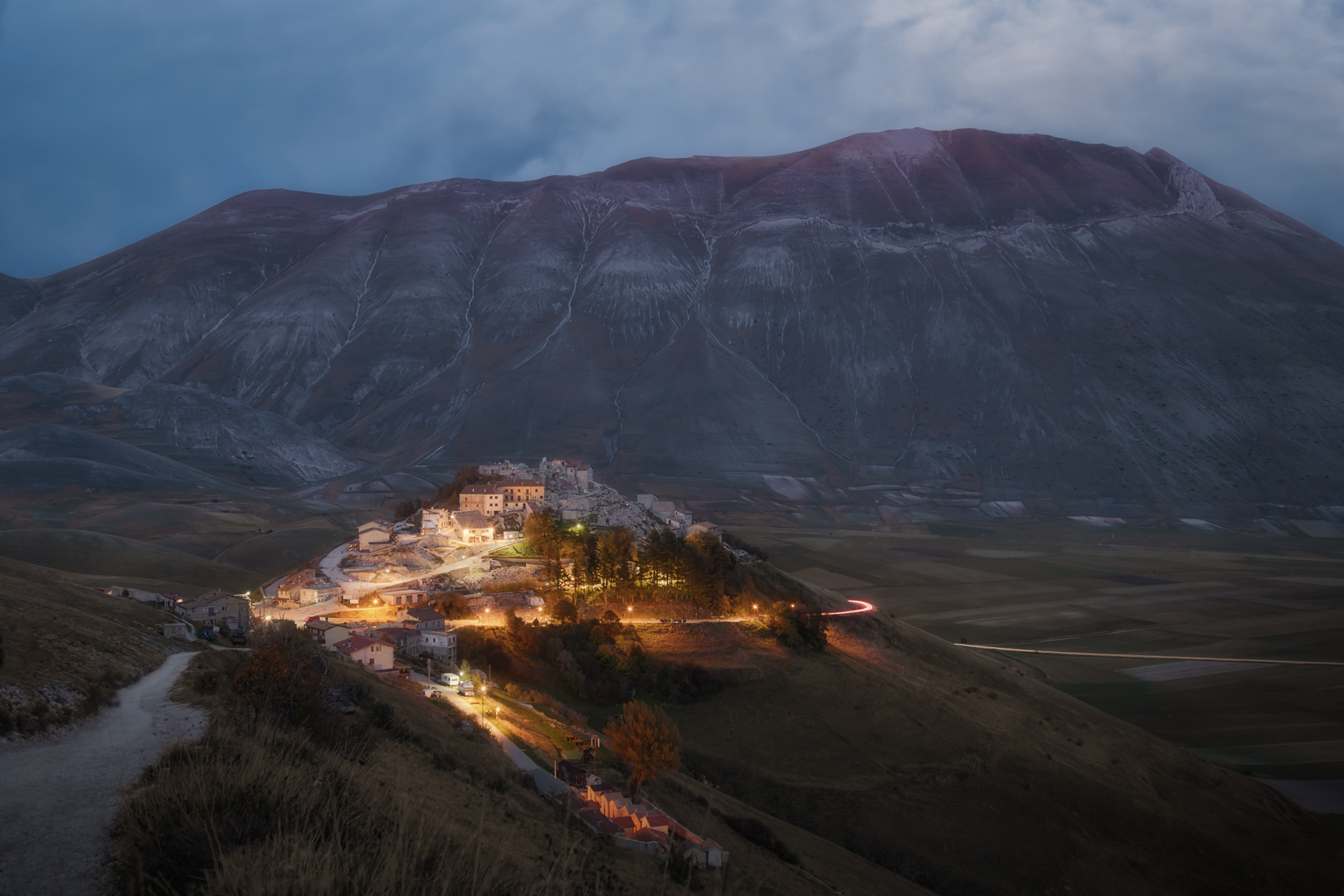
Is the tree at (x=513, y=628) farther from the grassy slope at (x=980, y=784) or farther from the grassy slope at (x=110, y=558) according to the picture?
the grassy slope at (x=110, y=558)

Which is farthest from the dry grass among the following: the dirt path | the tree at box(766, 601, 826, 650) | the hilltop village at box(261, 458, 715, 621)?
the hilltop village at box(261, 458, 715, 621)

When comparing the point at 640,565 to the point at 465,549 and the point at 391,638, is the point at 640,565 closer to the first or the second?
the point at 465,549

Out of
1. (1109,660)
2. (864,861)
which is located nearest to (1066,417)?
(1109,660)

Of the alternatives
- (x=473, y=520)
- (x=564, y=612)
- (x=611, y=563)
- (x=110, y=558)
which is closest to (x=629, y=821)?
(x=564, y=612)

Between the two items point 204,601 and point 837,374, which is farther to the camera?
point 837,374

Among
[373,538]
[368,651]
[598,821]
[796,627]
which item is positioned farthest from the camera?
[373,538]

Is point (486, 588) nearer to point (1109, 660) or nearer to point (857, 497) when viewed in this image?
point (1109, 660)

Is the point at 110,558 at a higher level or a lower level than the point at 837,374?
lower

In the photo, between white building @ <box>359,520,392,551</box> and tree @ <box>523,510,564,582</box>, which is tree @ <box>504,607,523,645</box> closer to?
tree @ <box>523,510,564,582</box>
